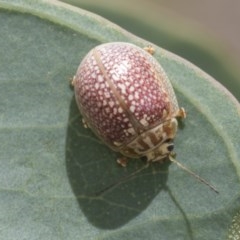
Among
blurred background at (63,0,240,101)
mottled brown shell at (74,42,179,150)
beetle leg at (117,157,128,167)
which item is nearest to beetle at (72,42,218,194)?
mottled brown shell at (74,42,179,150)

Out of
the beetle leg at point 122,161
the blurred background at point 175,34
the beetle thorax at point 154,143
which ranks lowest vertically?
the beetle leg at point 122,161

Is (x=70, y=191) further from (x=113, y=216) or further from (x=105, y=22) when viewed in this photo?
(x=105, y=22)

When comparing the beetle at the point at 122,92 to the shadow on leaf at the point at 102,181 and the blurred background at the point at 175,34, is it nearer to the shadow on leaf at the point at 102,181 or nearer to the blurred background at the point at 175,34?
the shadow on leaf at the point at 102,181

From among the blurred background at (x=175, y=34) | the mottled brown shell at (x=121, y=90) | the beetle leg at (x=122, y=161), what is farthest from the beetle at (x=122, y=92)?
the blurred background at (x=175, y=34)

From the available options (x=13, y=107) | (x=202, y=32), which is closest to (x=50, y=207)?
(x=13, y=107)

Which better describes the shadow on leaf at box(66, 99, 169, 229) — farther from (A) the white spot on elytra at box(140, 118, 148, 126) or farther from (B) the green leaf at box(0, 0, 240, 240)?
(A) the white spot on elytra at box(140, 118, 148, 126)

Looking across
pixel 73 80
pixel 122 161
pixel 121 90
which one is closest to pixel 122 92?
pixel 121 90
